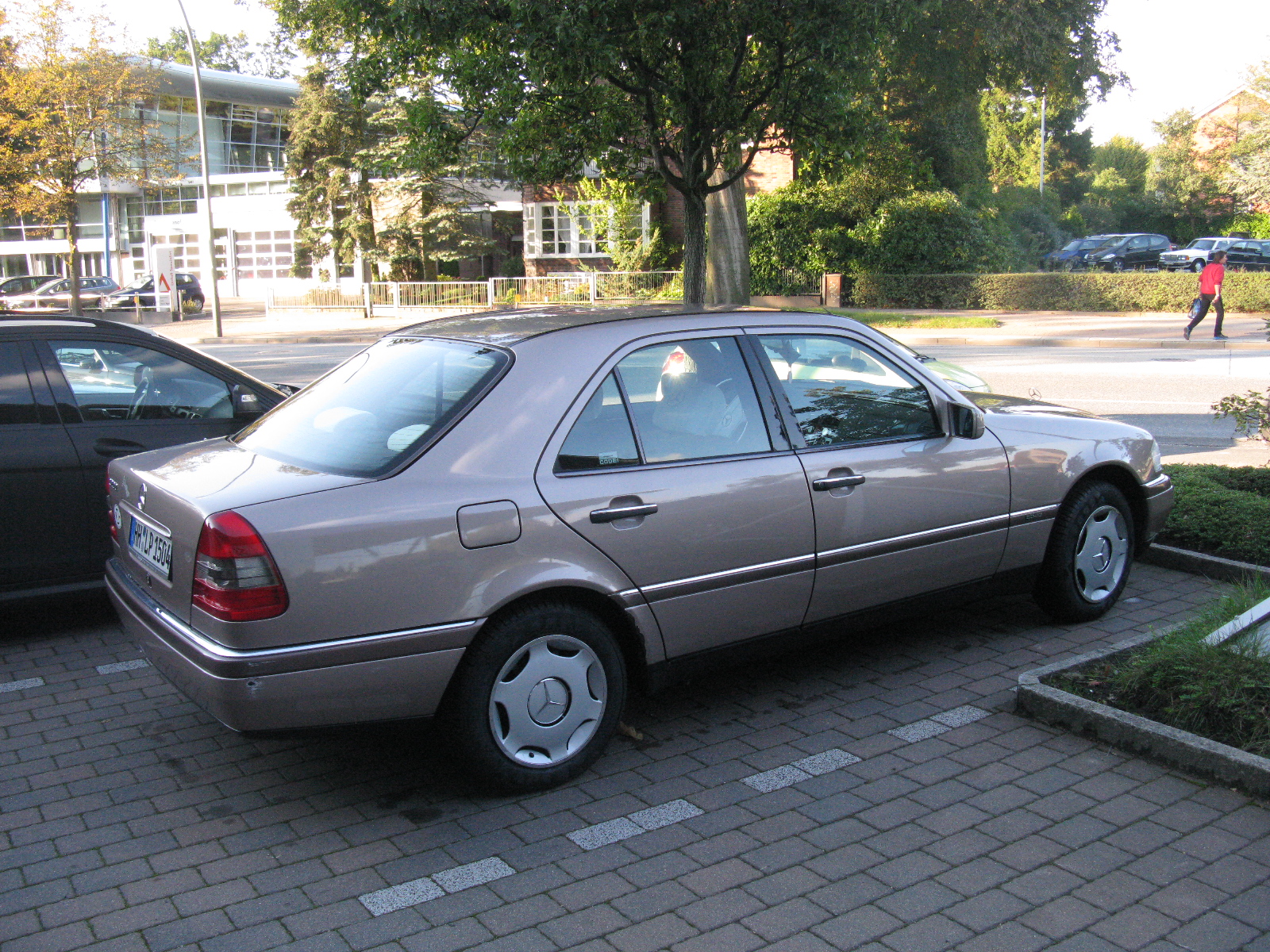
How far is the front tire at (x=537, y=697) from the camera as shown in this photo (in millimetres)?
3666

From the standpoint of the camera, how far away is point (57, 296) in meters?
38.1

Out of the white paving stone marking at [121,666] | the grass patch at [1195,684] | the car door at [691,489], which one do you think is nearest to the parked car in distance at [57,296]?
the white paving stone marking at [121,666]

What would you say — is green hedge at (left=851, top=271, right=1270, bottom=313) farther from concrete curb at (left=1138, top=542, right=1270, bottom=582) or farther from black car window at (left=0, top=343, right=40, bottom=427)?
black car window at (left=0, top=343, right=40, bottom=427)

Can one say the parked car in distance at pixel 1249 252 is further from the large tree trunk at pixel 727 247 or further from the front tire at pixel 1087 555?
the front tire at pixel 1087 555

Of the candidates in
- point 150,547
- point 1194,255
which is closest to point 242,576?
point 150,547

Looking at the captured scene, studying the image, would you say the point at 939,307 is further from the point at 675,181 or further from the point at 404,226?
the point at 675,181

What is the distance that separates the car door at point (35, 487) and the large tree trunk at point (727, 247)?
1815 centimetres

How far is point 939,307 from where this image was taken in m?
30.2

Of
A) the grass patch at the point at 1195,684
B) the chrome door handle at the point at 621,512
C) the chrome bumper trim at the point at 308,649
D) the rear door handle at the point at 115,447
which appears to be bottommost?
the grass patch at the point at 1195,684

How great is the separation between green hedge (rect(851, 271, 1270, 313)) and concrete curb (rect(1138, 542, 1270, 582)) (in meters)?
24.3

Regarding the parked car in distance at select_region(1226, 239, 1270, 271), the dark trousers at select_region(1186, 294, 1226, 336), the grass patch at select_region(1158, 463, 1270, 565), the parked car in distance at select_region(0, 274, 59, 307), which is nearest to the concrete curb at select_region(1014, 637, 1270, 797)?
the grass patch at select_region(1158, 463, 1270, 565)

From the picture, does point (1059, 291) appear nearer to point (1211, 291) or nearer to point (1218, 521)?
point (1211, 291)

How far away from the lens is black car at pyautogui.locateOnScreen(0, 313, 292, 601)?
5.37 m

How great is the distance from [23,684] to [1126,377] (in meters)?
15.5
